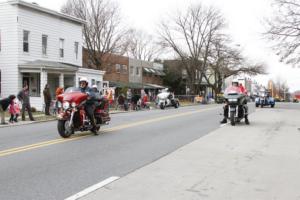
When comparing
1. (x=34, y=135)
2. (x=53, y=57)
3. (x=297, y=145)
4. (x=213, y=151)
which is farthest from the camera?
(x=53, y=57)

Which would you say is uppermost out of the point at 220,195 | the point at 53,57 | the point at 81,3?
the point at 81,3

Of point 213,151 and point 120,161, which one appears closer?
point 120,161

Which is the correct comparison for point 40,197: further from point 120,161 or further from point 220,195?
Result: point 120,161

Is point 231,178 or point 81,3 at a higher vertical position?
point 81,3

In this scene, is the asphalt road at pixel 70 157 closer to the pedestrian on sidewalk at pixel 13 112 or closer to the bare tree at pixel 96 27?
the pedestrian on sidewalk at pixel 13 112

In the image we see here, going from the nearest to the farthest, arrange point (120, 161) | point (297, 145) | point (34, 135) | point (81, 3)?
point (120, 161) → point (297, 145) → point (34, 135) → point (81, 3)

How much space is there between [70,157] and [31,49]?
23866 millimetres

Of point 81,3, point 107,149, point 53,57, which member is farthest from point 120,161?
point 81,3

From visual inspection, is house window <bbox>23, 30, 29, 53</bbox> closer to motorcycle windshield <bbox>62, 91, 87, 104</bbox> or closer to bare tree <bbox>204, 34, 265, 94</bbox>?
motorcycle windshield <bbox>62, 91, 87, 104</bbox>

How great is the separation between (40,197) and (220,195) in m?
2.56

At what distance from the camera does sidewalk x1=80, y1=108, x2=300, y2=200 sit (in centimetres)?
658

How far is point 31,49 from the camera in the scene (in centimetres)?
3206

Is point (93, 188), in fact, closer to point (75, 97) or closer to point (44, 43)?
point (75, 97)

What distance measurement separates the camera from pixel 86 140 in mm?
12656
